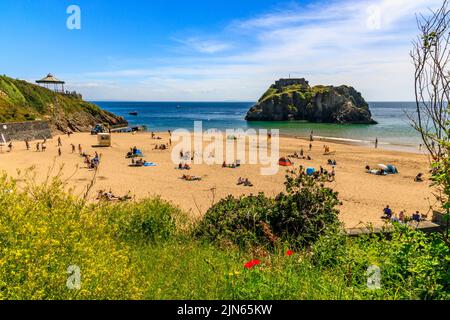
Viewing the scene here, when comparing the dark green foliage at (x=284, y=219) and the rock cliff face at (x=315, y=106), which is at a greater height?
the rock cliff face at (x=315, y=106)

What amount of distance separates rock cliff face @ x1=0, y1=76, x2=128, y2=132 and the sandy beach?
16264 mm

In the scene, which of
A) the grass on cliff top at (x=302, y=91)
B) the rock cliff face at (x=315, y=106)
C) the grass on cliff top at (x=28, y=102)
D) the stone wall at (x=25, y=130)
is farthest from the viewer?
the grass on cliff top at (x=302, y=91)

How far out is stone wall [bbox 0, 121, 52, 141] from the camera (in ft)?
129

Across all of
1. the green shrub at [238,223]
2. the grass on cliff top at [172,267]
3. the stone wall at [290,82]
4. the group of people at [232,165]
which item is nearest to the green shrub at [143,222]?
the green shrub at [238,223]

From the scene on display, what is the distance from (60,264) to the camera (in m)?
3.60

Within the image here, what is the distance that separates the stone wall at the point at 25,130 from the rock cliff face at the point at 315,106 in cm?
6994

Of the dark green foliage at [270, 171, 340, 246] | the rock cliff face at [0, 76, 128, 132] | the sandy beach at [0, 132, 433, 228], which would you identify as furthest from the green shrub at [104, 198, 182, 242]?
the rock cliff face at [0, 76, 128, 132]

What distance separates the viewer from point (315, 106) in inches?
3880

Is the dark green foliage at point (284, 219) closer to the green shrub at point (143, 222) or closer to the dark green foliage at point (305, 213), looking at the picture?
the dark green foliage at point (305, 213)

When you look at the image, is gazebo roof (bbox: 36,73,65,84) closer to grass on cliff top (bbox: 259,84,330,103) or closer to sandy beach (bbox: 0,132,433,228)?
sandy beach (bbox: 0,132,433,228)

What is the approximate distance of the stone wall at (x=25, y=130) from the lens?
39453 mm

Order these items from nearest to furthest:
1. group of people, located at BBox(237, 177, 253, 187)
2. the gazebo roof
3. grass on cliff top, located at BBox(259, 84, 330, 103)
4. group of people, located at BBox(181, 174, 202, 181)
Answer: group of people, located at BBox(237, 177, 253, 187)
group of people, located at BBox(181, 174, 202, 181)
the gazebo roof
grass on cliff top, located at BBox(259, 84, 330, 103)

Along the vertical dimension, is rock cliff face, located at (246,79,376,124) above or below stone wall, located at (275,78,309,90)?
below

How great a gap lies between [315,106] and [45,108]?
236 feet
